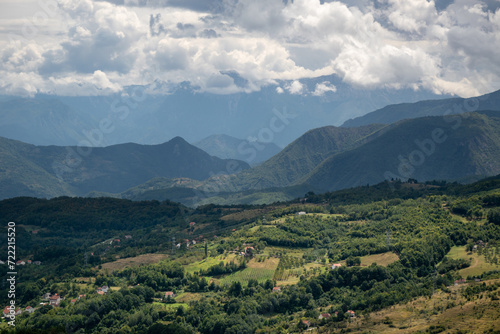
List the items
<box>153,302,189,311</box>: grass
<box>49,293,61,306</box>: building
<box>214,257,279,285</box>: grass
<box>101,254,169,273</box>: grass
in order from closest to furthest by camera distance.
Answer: <box>153,302,189,311</box>: grass, <box>49,293,61,306</box>: building, <box>214,257,279,285</box>: grass, <box>101,254,169,273</box>: grass

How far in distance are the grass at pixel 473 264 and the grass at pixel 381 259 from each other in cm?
1096

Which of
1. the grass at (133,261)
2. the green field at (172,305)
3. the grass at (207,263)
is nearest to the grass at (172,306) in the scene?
the green field at (172,305)

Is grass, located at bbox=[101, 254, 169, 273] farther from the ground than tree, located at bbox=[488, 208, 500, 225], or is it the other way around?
tree, located at bbox=[488, 208, 500, 225]

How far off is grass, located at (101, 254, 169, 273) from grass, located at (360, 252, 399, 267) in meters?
49.7

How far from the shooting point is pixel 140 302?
8900 centimetres

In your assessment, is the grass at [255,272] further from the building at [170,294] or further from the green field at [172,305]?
the green field at [172,305]

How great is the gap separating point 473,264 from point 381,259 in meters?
18.1

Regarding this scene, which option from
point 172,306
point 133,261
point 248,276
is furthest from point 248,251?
point 172,306

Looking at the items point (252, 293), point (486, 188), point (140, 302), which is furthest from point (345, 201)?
point (140, 302)

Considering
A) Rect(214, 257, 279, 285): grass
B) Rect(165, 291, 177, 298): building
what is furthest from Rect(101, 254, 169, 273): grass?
Rect(214, 257, 279, 285): grass

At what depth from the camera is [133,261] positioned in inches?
4793

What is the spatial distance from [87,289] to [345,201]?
319 ft

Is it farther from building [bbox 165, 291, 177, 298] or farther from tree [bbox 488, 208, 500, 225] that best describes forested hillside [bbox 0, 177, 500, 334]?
building [bbox 165, 291, 177, 298]

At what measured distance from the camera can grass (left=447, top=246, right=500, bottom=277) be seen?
8506 cm
